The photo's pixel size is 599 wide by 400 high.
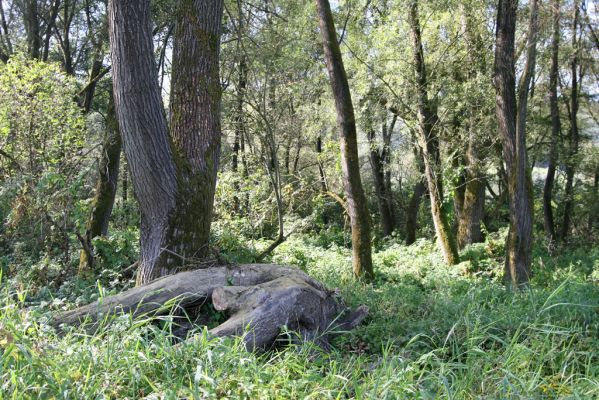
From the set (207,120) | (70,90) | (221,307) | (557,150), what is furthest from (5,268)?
(557,150)

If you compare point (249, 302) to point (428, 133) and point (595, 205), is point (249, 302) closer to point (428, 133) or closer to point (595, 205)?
point (428, 133)

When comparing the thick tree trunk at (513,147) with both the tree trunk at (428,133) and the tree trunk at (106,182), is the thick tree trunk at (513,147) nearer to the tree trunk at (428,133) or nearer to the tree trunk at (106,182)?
the tree trunk at (428,133)

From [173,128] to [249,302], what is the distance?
254 centimetres

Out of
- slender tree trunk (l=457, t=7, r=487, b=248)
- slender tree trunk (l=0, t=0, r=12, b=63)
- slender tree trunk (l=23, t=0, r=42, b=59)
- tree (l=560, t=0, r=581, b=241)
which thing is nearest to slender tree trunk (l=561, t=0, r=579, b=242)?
tree (l=560, t=0, r=581, b=241)

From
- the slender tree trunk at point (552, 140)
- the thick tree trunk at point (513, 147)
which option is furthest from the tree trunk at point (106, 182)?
the slender tree trunk at point (552, 140)

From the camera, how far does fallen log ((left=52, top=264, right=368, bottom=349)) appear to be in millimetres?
4246

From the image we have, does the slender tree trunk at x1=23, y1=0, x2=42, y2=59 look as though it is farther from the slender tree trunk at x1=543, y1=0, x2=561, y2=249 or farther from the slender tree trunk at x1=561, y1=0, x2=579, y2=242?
the slender tree trunk at x1=561, y1=0, x2=579, y2=242

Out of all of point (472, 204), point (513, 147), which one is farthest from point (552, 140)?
point (513, 147)

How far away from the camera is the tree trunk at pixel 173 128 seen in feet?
17.7

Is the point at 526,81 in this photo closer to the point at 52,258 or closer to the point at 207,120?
the point at 207,120

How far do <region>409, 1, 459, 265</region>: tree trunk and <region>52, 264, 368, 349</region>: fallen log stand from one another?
342 inches

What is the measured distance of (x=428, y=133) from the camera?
1398 cm

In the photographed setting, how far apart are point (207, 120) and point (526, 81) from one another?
22.9ft

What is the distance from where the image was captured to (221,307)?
185 inches
